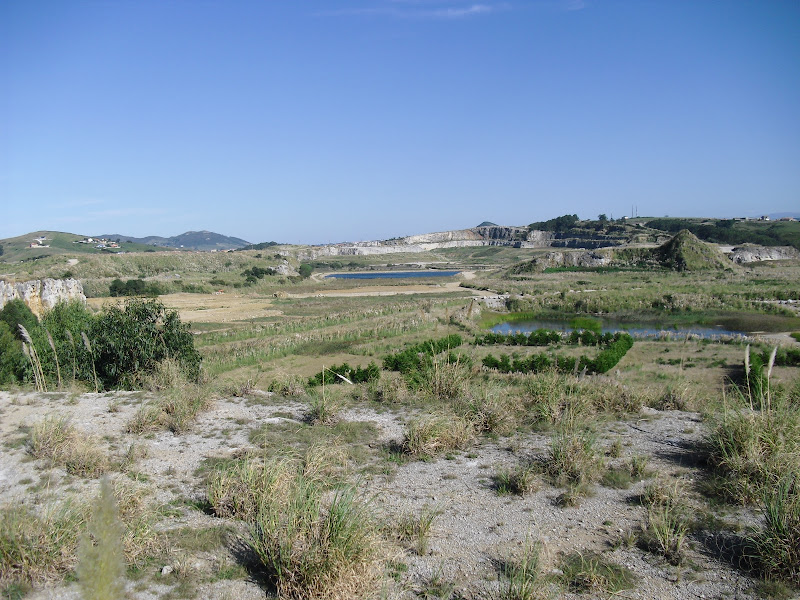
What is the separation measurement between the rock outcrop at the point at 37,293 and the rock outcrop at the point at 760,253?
101247mm

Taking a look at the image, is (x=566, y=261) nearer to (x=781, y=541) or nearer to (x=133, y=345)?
(x=133, y=345)

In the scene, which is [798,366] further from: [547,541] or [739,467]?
[547,541]

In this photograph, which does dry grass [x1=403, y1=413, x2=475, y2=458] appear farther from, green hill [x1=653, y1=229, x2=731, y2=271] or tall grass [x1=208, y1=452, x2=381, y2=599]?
green hill [x1=653, y1=229, x2=731, y2=271]

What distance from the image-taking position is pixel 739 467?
24.8 ft

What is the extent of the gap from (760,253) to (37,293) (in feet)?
358

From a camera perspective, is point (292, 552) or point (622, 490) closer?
point (292, 552)

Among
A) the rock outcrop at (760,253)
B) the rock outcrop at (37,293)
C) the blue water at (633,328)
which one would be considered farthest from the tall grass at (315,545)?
the rock outcrop at (760,253)

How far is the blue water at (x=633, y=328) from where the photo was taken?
39.4 m

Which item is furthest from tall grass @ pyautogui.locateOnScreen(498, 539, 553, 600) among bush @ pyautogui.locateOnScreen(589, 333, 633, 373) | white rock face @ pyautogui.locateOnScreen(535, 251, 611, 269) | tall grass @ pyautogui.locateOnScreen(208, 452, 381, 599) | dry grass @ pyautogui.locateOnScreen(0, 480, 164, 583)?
white rock face @ pyautogui.locateOnScreen(535, 251, 611, 269)

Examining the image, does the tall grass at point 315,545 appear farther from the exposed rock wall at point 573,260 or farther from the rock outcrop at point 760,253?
the rock outcrop at point 760,253

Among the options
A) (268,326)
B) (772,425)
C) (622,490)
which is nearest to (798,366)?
(772,425)

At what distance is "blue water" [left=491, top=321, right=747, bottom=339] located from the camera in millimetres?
39375

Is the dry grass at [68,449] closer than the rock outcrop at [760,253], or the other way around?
the dry grass at [68,449]

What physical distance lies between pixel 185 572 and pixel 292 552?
1.16 metres
